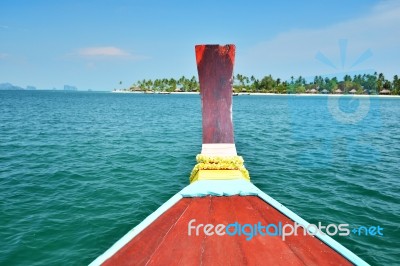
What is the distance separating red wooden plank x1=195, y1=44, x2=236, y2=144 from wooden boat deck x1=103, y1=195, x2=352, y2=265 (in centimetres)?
291

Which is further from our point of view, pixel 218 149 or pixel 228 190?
pixel 218 149

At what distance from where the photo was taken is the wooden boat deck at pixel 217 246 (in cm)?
333

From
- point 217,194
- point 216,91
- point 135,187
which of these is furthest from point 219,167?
point 135,187

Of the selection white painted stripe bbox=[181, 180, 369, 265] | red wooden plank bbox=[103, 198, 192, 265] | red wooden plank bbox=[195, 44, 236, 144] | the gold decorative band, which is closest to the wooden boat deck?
red wooden plank bbox=[103, 198, 192, 265]

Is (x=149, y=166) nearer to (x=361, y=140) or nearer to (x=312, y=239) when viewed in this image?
(x=312, y=239)

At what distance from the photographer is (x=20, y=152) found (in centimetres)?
1648

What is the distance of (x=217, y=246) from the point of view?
11.8 feet

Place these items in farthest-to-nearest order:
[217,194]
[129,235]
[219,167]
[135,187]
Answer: [135,187] → [219,167] → [217,194] → [129,235]

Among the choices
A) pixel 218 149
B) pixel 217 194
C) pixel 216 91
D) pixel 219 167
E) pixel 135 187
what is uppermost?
pixel 216 91

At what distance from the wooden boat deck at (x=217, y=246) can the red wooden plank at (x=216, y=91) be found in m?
2.91

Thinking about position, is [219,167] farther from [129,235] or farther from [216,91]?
[129,235]

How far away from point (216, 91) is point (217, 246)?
4.40 metres

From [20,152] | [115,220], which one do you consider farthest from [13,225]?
[20,152]

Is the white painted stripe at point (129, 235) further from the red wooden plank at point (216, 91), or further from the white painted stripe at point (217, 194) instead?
the red wooden plank at point (216, 91)
